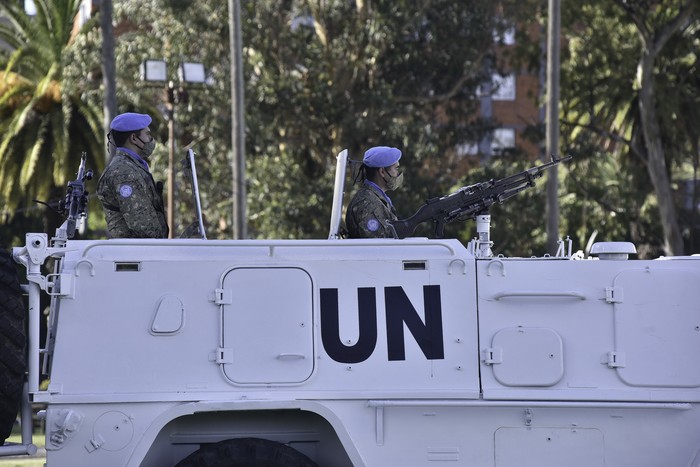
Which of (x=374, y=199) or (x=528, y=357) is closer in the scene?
(x=528, y=357)

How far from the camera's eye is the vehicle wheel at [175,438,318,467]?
6383 mm

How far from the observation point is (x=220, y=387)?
6.47 meters

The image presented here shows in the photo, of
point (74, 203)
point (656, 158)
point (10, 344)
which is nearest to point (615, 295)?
point (74, 203)

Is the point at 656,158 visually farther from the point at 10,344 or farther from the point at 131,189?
the point at 10,344

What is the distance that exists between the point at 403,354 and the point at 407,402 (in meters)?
0.26

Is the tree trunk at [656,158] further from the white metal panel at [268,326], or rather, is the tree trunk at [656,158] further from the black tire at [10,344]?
the black tire at [10,344]

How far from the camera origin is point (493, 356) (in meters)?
6.57

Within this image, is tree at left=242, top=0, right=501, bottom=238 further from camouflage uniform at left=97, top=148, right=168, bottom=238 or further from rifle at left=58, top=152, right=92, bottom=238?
rifle at left=58, top=152, right=92, bottom=238

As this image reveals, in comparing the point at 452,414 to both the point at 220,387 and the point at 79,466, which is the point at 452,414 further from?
the point at 79,466

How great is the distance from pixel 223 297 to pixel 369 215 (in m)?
1.53

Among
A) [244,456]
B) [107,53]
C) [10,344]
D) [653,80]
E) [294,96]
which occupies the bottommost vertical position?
[244,456]

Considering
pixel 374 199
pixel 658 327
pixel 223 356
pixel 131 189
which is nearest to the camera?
pixel 223 356

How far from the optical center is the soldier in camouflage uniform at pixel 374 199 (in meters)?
7.75

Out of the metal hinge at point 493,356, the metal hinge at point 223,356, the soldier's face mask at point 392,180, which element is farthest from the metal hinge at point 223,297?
the soldier's face mask at point 392,180
